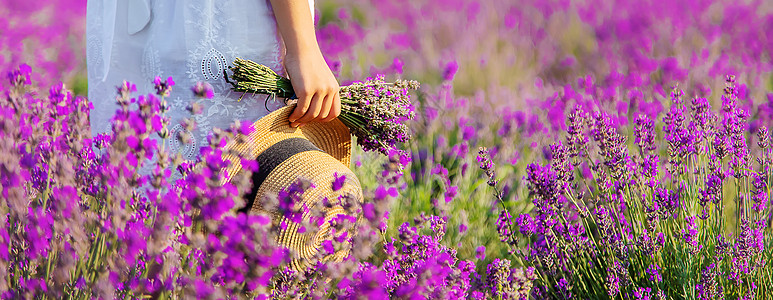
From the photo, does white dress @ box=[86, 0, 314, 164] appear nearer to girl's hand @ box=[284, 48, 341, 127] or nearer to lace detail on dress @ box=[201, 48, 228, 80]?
lace detail on dress @ box=[201, 48, 228, 80]

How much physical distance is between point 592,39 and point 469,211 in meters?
3.64

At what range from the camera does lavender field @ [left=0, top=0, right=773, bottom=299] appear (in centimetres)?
118

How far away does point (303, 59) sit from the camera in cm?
186

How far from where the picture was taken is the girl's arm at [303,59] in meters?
1.83

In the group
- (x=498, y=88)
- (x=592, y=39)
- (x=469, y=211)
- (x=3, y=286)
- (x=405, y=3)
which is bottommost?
(x=3, y=286)

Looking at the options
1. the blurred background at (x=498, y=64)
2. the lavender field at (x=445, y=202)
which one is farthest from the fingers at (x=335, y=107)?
the blurred background at (x=498, y=64)

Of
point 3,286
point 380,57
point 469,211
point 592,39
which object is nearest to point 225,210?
point 3,286

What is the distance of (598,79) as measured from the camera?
16.3 ft

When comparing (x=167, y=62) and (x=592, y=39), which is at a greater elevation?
(x=592, y=39)

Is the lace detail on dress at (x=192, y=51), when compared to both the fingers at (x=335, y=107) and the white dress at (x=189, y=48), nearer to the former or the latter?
the white dress at (x=189, y=48)

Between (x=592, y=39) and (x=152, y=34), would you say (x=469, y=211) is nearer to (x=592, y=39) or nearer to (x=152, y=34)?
(x=152, y=34)

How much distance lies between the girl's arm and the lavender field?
0.80ft

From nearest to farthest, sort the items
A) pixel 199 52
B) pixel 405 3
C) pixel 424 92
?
pixel 199 52, pixel 424 92, pixel 405 3

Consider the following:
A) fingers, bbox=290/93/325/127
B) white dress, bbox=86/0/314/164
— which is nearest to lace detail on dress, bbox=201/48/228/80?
white dress, bbox=86/0/314/164
